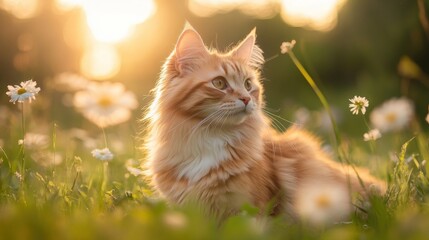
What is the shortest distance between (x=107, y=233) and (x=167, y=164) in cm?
176

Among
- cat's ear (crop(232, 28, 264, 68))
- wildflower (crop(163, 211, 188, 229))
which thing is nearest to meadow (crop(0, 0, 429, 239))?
wildflower (crop(163, 211, 188, 229))

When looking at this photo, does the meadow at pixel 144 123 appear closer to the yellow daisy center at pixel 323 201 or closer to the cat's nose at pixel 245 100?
the yellow daisy center at pixel 323 201

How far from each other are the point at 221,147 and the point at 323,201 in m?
1.38

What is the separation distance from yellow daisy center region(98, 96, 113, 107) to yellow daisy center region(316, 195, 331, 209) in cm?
148

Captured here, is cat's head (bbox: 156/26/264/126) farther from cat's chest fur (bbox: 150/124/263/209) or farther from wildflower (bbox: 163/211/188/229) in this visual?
wildflower (bbox: 163/211/188/229)

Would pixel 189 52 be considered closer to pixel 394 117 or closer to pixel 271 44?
pixel 394 117

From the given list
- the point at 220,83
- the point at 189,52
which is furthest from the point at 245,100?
the point at 189,52

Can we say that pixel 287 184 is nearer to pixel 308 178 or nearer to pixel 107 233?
pixel 308 178

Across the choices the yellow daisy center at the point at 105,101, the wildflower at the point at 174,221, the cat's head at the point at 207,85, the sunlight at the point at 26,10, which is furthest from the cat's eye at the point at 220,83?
the sunlight at the point at 26,10

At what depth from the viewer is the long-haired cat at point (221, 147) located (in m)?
2.87

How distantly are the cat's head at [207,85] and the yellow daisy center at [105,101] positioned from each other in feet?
1.50

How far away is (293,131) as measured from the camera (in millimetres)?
3758

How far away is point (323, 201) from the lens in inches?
67.6

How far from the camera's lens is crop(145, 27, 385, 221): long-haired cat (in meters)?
2.87
